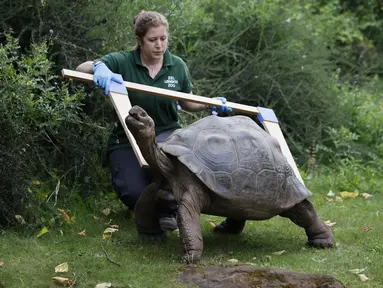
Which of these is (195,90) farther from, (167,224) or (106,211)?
(167,224)

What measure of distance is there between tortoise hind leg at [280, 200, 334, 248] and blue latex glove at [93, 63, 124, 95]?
1.54 meters

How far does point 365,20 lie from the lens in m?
13.9

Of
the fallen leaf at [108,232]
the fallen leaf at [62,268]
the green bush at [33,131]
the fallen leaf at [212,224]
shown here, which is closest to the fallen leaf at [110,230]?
the fallen leaf at [108,232]

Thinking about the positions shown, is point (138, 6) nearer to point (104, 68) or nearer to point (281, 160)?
point (104, 68)

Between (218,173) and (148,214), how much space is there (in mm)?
790

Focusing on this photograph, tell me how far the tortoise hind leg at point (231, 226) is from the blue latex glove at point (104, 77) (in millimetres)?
1382

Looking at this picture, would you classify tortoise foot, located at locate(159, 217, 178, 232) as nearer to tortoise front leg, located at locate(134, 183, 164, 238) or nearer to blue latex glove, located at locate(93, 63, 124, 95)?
tortoise front leg, located at locate(134, 183, 164, 238)

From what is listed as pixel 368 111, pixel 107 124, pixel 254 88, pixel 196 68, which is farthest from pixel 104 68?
pixel 368 111

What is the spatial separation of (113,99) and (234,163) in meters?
1.01

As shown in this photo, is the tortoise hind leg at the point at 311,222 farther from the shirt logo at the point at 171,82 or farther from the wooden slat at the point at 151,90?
the shirt logo at the point at 171,82

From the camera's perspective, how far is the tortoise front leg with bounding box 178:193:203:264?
464 cm

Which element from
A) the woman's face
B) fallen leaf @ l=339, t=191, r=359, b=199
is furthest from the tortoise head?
fallen leaf @ l=339, t=191, r=359, b=199

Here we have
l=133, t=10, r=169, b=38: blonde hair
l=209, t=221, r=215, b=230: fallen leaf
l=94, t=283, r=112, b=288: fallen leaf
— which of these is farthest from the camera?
l=209, t=221, r=215, b=230: fallen leaf

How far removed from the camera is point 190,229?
4.69 metres
